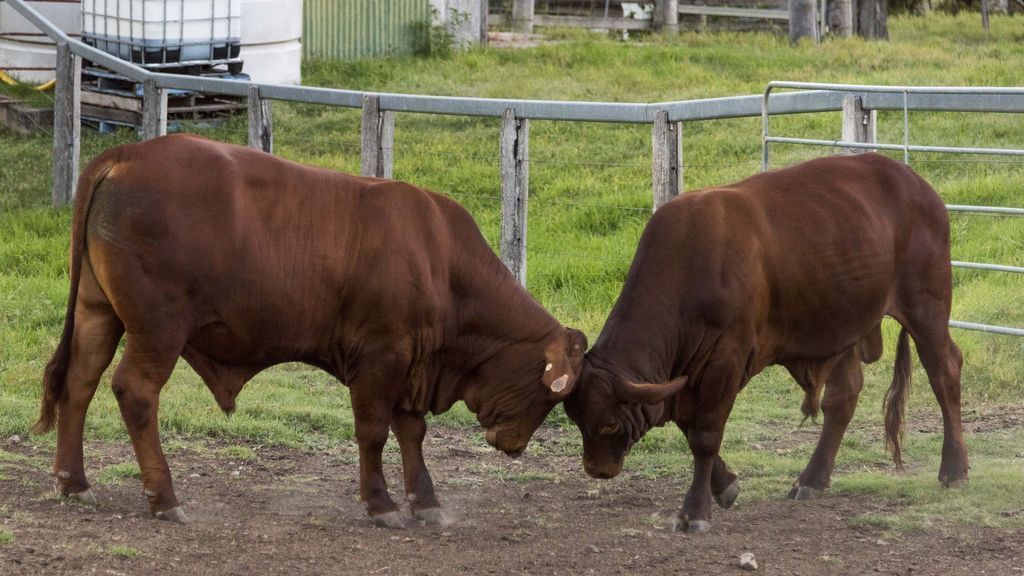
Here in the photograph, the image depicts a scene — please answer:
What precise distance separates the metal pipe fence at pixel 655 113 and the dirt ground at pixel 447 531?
7.78 ft

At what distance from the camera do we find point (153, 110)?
11797 millimetres

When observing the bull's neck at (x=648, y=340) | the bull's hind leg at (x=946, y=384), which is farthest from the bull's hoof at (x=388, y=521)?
the bull's hind leg at (x=946, y=384)

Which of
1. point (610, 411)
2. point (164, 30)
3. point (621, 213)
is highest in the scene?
point (164, 30)

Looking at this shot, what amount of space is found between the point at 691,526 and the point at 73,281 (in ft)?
9.05

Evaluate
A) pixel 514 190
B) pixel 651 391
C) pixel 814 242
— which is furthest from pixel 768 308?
pixel 514 190

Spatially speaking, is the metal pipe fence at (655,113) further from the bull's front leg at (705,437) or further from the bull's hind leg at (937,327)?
the bull's front leg at (705,437)

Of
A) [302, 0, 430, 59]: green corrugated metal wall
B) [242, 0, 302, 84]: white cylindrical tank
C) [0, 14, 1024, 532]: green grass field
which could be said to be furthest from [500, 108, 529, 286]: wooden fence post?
[302, 0, 430, 59]: green corrugated metal wall

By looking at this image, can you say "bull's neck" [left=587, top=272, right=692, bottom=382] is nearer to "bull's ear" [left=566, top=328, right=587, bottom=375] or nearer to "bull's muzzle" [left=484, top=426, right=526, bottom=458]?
"bull's ear" [left=566, top=328, right=587, bottom=375]

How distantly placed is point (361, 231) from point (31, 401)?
2723mm

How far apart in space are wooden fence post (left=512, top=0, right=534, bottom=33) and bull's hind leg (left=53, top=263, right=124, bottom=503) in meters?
18.5

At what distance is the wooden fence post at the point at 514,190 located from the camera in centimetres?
924

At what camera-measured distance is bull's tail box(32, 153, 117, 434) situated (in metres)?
5.82

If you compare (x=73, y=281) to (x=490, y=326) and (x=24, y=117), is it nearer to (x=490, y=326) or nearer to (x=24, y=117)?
(x=490, y=326)

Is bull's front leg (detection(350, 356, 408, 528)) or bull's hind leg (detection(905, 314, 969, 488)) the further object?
bull's hind leg (detection(905, 314, 969, 488))
